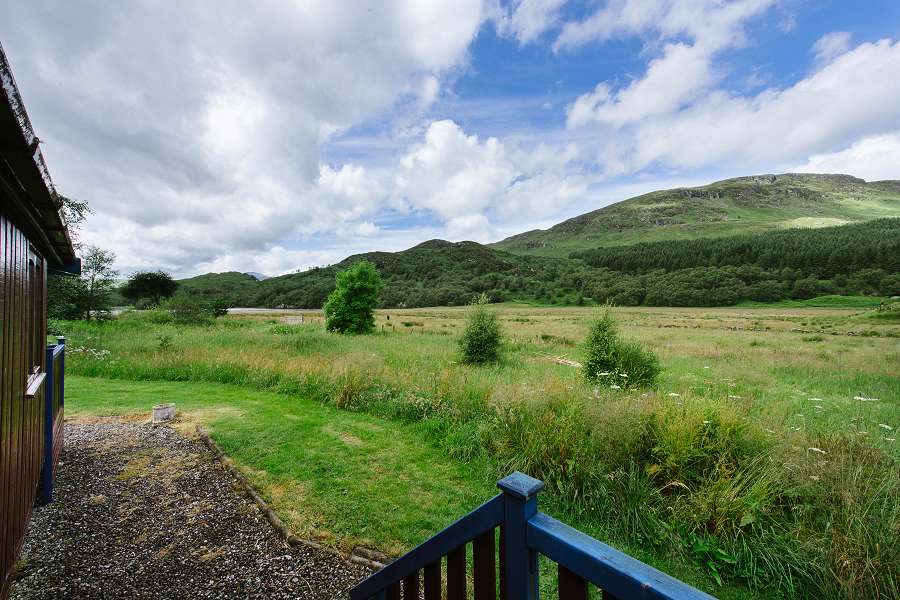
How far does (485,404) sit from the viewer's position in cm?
799

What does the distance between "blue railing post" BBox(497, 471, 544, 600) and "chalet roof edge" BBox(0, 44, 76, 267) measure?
2.66 metres

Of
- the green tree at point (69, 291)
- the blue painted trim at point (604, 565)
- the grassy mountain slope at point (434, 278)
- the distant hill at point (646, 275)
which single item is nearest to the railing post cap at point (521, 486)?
the blue painted trim at point (604, 565)

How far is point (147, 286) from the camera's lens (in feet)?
154

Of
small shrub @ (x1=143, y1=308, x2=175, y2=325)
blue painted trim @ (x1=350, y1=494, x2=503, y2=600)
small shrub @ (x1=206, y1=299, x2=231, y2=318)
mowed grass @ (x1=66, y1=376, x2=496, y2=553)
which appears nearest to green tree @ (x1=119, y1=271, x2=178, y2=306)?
small shrub @ (x1=206, y1=299, x2=231, y2=318)

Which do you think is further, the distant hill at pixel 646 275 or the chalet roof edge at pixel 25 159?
the distant hill at pixel 646 275

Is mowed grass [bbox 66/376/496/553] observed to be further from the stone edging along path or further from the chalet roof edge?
the chalet roof edge

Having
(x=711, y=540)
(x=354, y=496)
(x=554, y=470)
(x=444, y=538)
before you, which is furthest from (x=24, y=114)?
(x=711, y=540)

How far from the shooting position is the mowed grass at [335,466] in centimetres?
470

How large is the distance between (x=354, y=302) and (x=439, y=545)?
3111 cm

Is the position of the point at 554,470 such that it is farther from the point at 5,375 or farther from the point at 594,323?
the point at 594,323

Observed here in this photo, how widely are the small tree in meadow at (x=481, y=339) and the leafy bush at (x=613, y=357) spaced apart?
509cm

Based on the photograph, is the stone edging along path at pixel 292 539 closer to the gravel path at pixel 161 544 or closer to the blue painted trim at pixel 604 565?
the gravel path at pixel 161 544

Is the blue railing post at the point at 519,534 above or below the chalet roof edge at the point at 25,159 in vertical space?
below

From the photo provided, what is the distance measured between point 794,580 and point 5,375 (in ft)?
24.0
